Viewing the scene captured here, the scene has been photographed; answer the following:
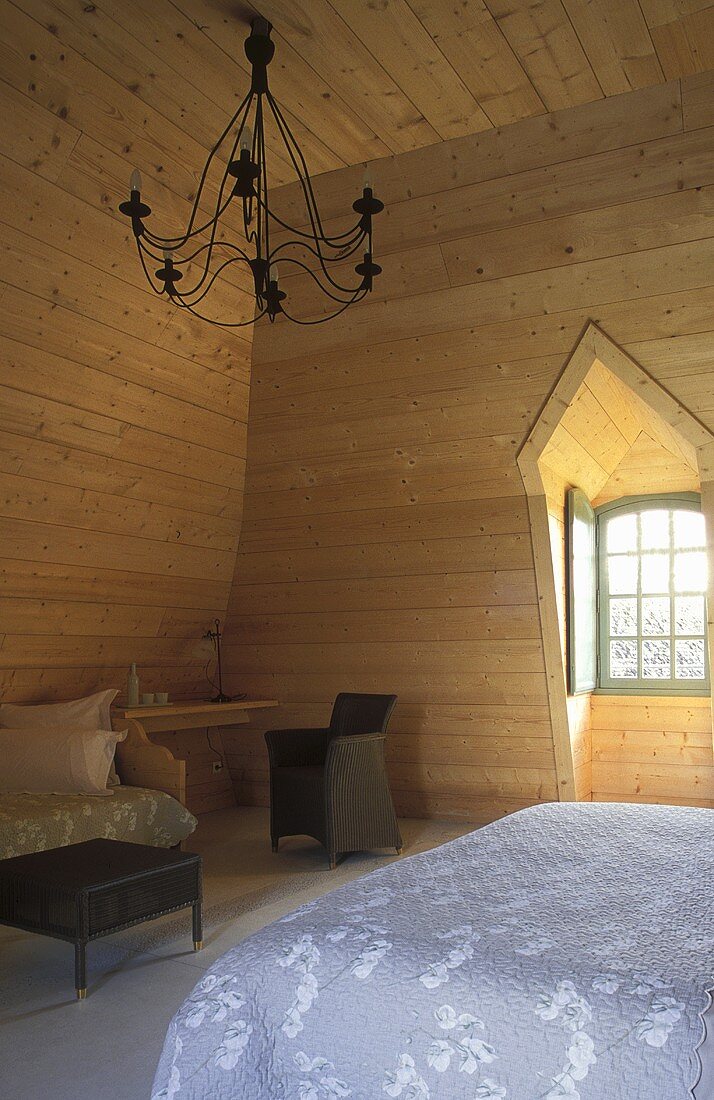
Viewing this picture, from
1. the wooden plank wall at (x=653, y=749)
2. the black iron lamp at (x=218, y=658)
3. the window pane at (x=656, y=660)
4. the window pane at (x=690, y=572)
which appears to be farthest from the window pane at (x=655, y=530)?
the black iron lamp at (x=218, y=658)

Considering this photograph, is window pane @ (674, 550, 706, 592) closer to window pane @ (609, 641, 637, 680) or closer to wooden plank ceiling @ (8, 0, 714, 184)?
window pane @ (609, 641, 637, 680)

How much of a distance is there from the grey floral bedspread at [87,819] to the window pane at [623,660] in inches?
114

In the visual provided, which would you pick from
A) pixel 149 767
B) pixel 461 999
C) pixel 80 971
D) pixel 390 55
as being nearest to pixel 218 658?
pixel 149 767

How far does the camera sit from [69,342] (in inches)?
162

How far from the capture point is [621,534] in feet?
20.0

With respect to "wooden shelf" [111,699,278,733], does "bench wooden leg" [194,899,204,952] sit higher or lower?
lower

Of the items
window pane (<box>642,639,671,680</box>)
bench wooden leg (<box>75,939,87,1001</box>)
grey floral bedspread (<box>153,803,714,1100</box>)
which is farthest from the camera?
window pane (<box>642,639,671,680</box>)

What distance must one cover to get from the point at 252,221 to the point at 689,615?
11.9 ft

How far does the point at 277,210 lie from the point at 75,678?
283 cm

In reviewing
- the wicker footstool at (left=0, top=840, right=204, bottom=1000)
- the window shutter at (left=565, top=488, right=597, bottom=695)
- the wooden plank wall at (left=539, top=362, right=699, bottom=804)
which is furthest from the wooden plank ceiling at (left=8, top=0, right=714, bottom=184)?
the wicker footstool at (left=0, top=840, right=204, bottom=1000)

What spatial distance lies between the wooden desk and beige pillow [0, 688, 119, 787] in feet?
0.43

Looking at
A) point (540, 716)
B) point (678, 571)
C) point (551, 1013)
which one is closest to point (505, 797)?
point (540, 716)

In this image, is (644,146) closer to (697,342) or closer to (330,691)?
(697,342)

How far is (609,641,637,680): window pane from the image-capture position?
5984 mm
